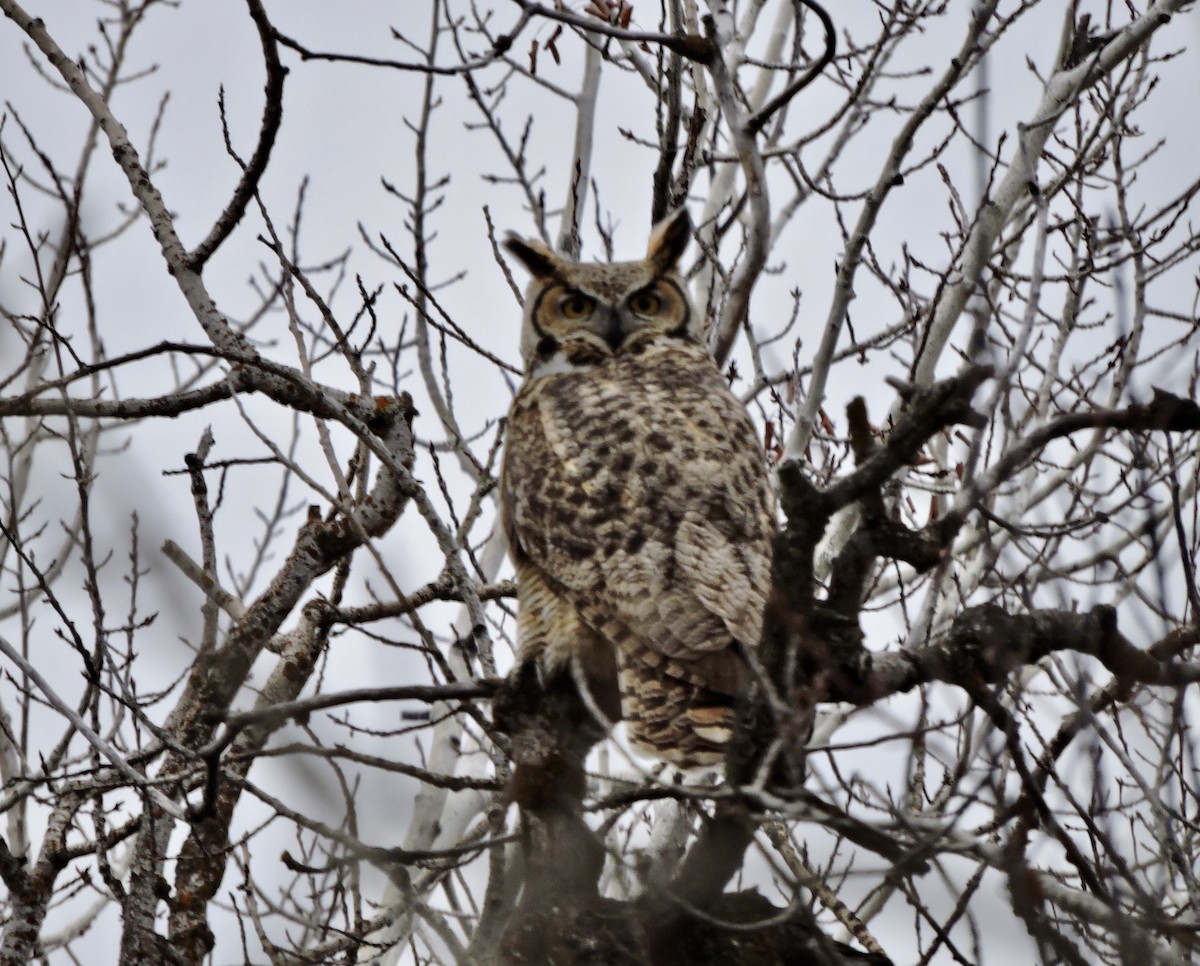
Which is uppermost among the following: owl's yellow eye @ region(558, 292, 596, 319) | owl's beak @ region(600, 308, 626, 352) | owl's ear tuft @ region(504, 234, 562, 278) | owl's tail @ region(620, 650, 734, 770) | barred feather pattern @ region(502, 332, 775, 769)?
owl's ear tuft @ region(504, 234, 562, 278)

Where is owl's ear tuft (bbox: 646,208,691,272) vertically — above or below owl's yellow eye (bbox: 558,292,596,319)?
above

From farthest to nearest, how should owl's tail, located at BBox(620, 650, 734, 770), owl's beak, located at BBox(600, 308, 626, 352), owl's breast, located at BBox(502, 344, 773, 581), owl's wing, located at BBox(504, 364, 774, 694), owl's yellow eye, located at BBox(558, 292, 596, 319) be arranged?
owl's yellow eye, located at BBox(558, 292, 596, 319), owl's beak, located at BBox(600, 308, 626, 352), owl's breast, located at BBox(502, 344, 773, 581), owl's wing, located at BBox(504, 364, 774, 694), owl's tail, located at BBox(620, 650, 734, 770)

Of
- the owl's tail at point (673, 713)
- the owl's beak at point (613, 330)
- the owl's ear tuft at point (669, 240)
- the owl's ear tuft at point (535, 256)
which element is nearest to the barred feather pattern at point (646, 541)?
the owl's tail at point (673, 713)

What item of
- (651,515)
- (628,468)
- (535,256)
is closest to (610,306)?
(535,256)

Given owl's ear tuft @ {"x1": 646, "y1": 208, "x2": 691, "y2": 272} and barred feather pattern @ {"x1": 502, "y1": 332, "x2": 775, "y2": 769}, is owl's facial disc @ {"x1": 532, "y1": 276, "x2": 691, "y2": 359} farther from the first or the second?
barred feather pattern @ {"x1": 502, "y1": 332, "x2": 775, "y2": 769}

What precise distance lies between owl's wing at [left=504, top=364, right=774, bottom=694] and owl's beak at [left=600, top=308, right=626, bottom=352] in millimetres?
538

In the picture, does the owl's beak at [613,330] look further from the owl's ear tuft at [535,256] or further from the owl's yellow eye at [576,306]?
the owl's ear tuft at [535,256]

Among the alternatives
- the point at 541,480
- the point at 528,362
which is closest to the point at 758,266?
the point at 541,480

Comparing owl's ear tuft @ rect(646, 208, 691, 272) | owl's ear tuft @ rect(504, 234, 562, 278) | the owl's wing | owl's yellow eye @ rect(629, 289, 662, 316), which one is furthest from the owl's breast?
owl's ear tuft @ rect(504, 234, 562, 278)

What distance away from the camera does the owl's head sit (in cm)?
534

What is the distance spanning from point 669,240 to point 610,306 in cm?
37

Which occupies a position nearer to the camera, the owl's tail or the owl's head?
the owl's tail

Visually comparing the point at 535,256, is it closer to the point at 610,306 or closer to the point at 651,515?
the point at 610,306

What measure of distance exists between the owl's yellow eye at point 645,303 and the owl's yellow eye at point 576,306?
0.59 ft
